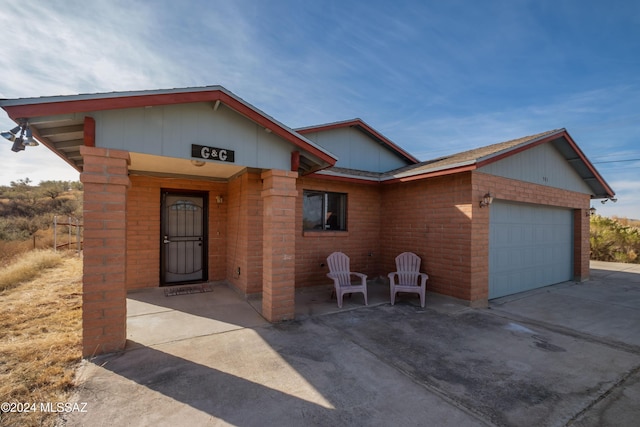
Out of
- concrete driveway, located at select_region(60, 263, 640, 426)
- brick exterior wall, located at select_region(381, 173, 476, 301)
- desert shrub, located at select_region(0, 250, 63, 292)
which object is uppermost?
brick exterior wall, located at select_region(381, 173, 476, 301)

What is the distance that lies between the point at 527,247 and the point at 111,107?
9550mm

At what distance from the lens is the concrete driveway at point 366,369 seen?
2.55 meters

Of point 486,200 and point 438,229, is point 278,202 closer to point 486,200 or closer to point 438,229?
point 438,229

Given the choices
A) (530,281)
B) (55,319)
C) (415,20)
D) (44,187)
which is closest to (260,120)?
(55,319)

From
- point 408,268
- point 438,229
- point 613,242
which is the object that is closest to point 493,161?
point 438,229

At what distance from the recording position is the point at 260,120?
172 inches

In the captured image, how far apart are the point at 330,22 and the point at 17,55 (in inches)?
252

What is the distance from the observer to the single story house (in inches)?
140

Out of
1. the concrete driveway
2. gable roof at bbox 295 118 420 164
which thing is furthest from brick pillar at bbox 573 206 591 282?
gable roof at bbox 295 118 420 164

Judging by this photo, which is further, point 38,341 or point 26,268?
point 26,268

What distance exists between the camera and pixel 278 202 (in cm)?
484

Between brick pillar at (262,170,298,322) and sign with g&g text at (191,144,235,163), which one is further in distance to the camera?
brick pillar at (262,170,298,322)

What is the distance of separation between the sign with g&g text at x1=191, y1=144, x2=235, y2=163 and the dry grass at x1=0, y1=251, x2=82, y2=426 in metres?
3.00

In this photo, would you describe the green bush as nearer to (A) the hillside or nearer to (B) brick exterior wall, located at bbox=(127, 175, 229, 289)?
(B) brick exterior wall, located at bbox=(127, 175, 229, 289)
